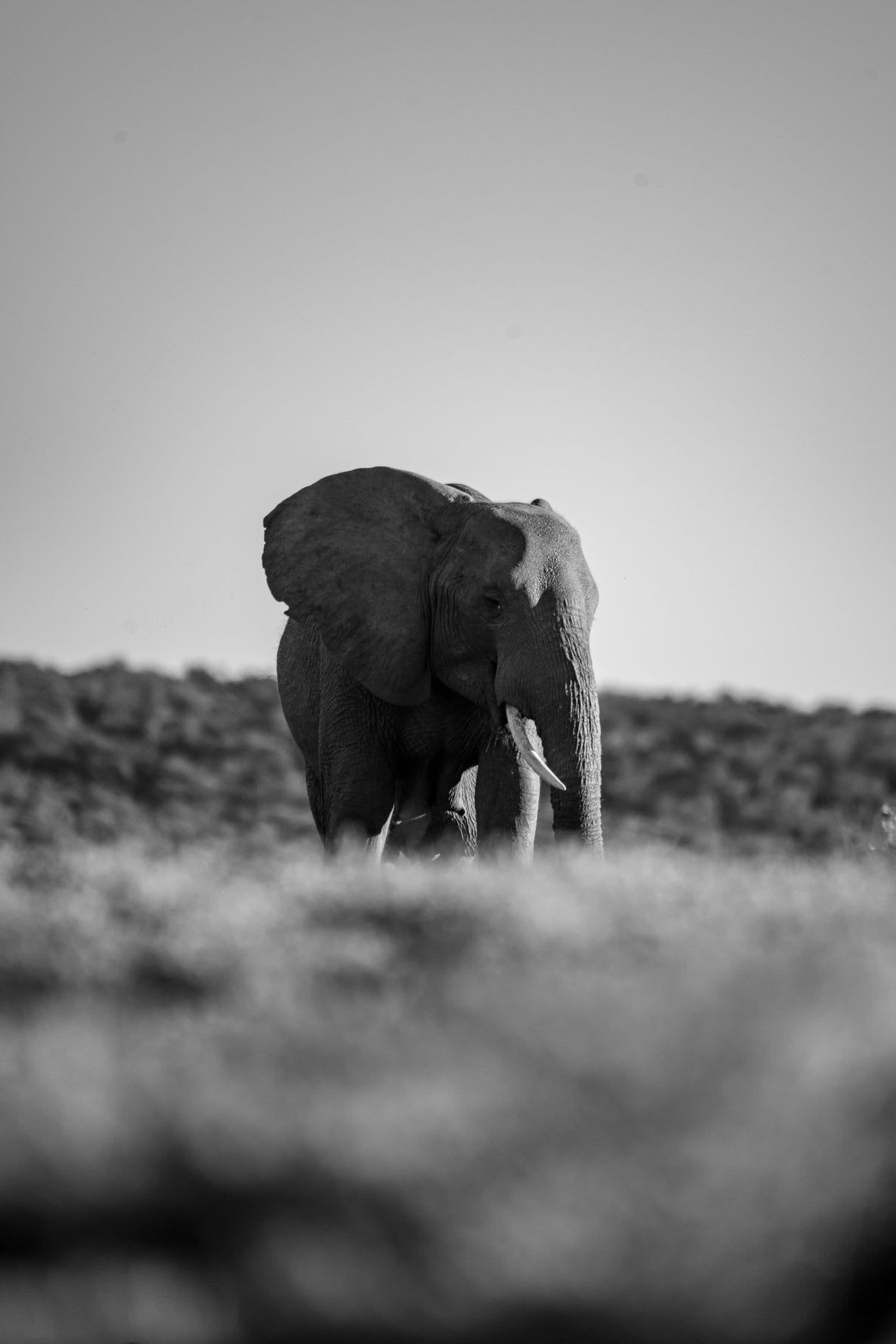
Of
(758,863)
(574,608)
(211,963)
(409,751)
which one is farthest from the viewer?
(409,751)

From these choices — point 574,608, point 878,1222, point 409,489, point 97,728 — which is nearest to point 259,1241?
point 878,1222

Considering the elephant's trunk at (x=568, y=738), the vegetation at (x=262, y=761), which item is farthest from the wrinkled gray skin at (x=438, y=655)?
the vegetation at (x=262, y=761)

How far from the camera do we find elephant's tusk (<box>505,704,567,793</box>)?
9.84m

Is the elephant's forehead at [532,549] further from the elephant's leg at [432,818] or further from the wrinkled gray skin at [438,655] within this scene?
the elephant's leg at [432,818]

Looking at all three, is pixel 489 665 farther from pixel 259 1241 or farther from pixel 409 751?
pixel 259 1241

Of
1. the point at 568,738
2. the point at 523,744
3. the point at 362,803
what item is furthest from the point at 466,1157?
the point at 362,803

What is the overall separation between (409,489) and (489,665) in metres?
1.51

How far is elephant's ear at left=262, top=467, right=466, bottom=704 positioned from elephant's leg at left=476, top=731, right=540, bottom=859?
603 millimetres

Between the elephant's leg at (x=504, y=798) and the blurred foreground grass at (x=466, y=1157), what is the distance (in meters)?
5.40

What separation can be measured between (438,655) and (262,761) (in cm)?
4070

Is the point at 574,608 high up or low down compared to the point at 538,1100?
up

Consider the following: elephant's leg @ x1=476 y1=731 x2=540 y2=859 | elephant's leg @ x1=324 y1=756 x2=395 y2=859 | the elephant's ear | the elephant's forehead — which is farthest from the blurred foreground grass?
the elephant's ear

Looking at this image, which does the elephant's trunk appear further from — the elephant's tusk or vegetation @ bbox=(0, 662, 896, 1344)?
vegetation @ bbox=(0, 662, 896, 1344)

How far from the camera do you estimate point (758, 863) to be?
7742 mm
